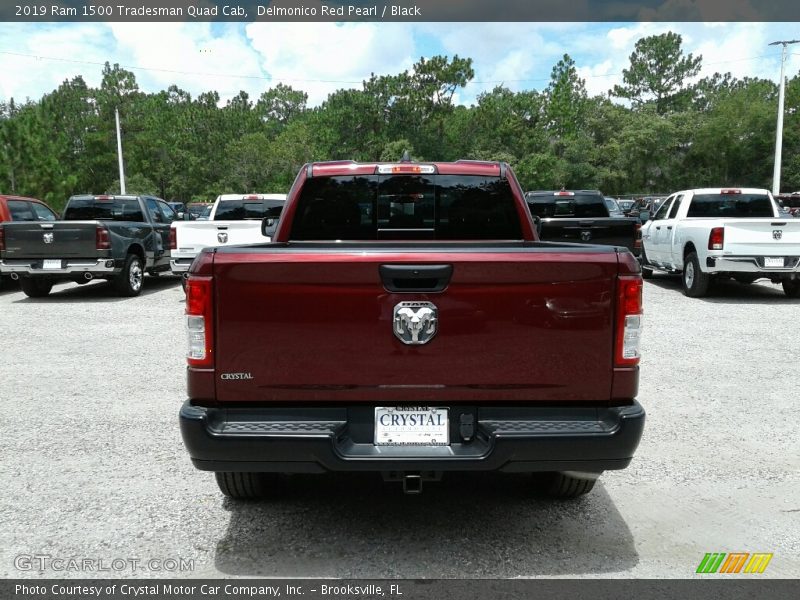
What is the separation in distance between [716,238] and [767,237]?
2.55 ft

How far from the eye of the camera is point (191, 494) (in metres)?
4.28

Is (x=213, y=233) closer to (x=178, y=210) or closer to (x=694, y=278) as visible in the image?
(x=178, y=210)

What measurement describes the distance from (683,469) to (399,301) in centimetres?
268

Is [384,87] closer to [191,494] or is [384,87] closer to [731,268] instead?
[731,268]

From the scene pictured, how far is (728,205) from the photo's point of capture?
13805 millimetres

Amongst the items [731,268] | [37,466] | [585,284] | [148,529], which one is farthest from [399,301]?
[731,268]

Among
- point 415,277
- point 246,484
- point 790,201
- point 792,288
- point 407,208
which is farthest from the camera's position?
point 790,201

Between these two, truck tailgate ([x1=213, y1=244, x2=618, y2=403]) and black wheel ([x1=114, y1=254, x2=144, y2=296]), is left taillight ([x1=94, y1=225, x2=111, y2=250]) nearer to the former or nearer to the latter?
black wheel ([x1=114, y1=254, x2=144, y2=296])

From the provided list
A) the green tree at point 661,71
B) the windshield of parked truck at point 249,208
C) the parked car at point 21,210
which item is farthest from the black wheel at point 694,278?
the green tree at point 661,71

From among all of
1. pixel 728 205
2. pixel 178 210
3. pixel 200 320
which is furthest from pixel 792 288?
pixel 178 210

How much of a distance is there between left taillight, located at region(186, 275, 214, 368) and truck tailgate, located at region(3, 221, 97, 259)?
10.8 metres

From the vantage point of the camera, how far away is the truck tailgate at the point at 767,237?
11.9 meters

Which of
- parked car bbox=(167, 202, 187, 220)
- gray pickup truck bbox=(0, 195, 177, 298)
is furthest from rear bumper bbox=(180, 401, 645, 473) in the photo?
parked car bbox=(167, 202, 187, 220)

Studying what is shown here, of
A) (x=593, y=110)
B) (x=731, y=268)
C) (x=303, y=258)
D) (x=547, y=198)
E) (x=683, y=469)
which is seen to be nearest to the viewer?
(x=303, y=258)
